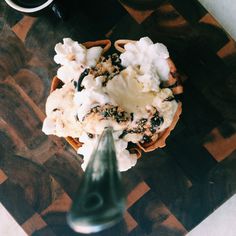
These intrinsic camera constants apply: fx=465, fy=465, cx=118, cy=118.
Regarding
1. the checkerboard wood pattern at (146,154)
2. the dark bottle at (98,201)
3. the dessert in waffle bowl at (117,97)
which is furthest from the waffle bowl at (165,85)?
the dark bottle at (98,201)

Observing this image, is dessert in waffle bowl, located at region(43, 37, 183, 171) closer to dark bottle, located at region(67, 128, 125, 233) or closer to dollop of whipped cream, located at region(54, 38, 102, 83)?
dollop of whipped cream, located at region(54, 38, 102, 83)

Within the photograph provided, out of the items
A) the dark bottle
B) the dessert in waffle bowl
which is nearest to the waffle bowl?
the dessert in waffle bowl

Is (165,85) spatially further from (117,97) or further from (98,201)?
(98,201)

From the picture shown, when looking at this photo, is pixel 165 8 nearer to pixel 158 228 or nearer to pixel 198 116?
pixel 198 116

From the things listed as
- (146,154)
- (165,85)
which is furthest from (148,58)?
(146,154)

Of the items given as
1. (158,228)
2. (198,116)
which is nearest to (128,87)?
(198,116)

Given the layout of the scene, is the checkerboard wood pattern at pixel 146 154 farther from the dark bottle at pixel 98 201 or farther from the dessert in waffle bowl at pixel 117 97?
the dark bottle at pixel 98 201
